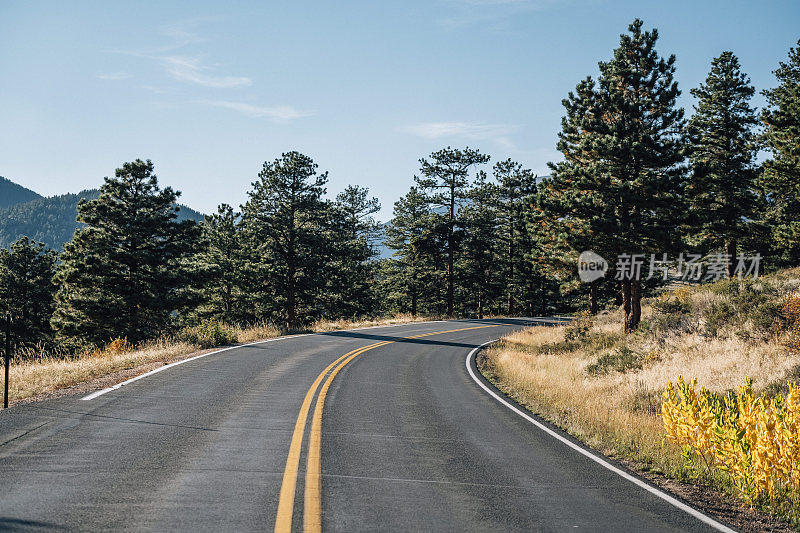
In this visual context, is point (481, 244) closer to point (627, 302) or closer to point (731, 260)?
point (731, 260)

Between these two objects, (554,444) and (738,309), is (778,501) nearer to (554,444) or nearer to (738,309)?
(554,444)

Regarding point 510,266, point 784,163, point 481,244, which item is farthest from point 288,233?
point 784,163

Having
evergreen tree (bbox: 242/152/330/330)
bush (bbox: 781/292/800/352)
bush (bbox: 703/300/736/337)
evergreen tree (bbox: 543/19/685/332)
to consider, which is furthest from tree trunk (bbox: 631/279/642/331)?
evergreen tree (bbox: 242/152/330/330)

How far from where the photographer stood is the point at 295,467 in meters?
6.19

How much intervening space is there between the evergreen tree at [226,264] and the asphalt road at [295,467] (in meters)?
33.4

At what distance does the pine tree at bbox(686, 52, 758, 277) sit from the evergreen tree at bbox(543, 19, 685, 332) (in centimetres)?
1249

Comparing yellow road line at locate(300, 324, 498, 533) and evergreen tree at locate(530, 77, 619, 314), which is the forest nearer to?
evergreen tree at locate(530, 77, 619, 314)

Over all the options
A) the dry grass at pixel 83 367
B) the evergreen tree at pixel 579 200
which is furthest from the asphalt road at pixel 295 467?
the evergreen tree at pixel 579 200

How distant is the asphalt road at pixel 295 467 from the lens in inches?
189

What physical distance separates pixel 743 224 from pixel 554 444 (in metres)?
33.4

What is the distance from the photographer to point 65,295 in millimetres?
27562

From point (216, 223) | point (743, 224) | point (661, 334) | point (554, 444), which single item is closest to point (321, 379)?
point (554, 444)

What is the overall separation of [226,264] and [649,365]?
34.9m

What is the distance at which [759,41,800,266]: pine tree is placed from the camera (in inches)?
1200
